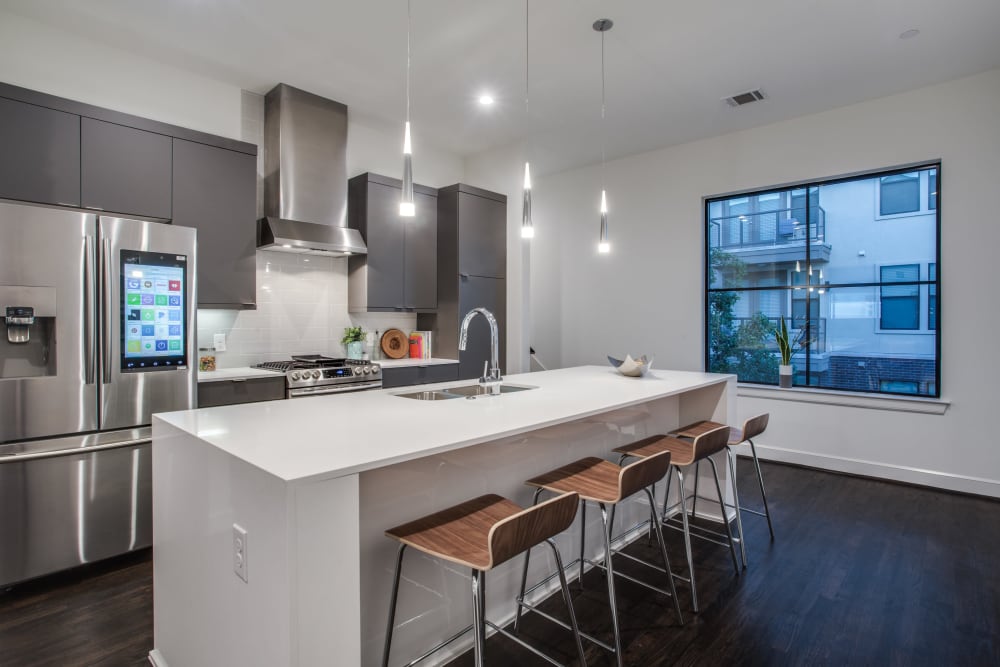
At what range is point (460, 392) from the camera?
8.76ft

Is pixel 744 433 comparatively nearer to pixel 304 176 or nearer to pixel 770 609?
pixel 770 609

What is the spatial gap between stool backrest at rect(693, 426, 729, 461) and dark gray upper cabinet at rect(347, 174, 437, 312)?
2874mm

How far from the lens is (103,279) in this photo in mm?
2635

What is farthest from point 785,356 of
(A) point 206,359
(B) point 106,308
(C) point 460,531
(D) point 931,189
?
(B) point 106,308

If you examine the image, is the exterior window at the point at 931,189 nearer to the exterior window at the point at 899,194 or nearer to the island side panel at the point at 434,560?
the exterior window at the point at 899,194

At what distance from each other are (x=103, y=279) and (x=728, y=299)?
4.84 m

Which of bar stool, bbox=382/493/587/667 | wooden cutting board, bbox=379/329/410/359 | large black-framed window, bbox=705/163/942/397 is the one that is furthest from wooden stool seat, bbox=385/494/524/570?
large black-framed window, bbox=705/163/942/397

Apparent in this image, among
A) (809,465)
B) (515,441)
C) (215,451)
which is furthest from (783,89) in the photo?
(215,451)

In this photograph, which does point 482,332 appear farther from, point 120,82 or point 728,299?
point 120,82

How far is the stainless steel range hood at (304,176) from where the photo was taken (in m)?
3.85

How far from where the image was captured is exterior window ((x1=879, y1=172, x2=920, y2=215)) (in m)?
4.07

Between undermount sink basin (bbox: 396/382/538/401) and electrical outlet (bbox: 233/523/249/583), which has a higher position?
undermount sink basin (bbox: 396/382/538/401)

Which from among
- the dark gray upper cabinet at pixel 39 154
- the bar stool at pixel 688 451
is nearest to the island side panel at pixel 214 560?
the bar stool at pixel 688 451

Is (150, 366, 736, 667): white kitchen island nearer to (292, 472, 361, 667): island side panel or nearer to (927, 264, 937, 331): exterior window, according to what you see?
(292, 472, 361, 667): island side panel
